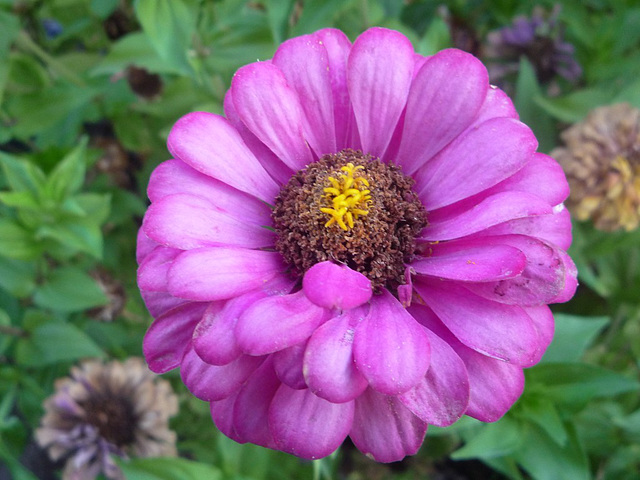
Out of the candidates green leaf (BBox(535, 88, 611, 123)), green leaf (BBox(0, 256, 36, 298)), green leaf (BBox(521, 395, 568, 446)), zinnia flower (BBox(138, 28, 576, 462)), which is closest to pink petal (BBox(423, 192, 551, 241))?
zinnia flower (BBox(138, 28, 576, 462))

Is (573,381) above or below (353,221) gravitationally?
below

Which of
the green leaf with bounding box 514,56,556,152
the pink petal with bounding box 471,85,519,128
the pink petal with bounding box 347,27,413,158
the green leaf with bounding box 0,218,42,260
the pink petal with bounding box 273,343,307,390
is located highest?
the pink petal with bounding box 347,27,413,158

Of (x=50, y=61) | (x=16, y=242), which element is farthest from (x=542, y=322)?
(x=50, y=61)

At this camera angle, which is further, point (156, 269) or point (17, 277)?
point (17, 277)

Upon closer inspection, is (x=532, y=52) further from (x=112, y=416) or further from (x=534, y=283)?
(x=112, y=416)

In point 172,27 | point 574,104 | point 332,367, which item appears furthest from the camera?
point 574,104

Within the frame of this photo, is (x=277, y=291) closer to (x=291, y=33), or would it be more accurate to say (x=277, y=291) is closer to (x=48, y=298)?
(x=291, y=33)

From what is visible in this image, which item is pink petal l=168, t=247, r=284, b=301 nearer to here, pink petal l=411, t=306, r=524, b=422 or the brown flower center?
pink petal l=411, t=306, r=524, b=422
